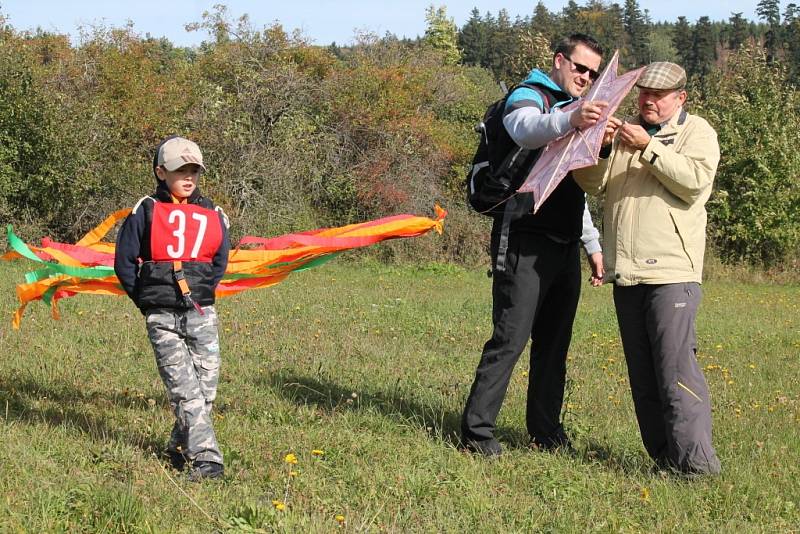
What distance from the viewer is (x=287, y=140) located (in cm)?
2552

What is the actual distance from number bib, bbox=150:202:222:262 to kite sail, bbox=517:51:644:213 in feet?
5.53

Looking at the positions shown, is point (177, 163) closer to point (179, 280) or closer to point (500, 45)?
point (179, 280)

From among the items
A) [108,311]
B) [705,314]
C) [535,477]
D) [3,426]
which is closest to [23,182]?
[108,311]

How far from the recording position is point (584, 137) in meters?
4.74

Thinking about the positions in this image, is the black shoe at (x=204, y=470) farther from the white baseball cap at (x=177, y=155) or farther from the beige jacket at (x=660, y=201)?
the beige jacket at (x=660, y=201)

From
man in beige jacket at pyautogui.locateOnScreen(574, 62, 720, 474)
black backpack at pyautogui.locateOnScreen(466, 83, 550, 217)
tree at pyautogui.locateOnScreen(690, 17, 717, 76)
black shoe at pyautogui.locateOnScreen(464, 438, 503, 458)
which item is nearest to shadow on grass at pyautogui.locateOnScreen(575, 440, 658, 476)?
man in beige jacket at pyautogui.locateOnScreen(574, 62, 720, 474)

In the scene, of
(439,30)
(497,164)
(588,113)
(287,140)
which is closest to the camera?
(588,113)

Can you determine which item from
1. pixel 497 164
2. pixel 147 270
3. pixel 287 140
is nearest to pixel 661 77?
pixel 497 164

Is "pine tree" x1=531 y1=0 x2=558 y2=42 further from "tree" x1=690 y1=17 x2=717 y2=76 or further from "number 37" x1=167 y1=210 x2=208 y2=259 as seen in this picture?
"number 37" x1=167 y1=210 x2=208 y2=259

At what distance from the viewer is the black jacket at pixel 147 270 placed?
498cm

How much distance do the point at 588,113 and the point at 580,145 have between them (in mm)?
217

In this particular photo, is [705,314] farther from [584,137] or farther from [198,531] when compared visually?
[198,531]

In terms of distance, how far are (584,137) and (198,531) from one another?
103 inches

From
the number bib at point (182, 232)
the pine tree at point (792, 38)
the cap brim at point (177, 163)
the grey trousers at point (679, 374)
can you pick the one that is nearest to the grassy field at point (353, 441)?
the grey trousers at point (679, 374)
